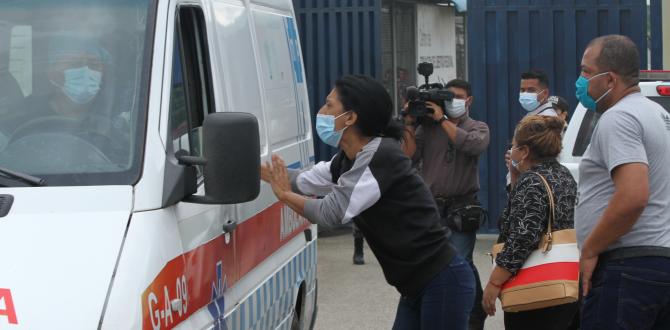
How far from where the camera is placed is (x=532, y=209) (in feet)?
17.4

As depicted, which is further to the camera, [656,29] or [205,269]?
[656,29]

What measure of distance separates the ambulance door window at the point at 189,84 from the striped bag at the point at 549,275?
5.63 feet

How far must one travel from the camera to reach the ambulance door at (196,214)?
3.93 meters

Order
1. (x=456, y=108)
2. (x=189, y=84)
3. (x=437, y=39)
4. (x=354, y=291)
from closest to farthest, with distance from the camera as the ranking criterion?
(x=189, y=84)
(x=456, y=108)
(x=354, y=291)
(x=437, y=39)

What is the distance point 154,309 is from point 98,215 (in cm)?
34

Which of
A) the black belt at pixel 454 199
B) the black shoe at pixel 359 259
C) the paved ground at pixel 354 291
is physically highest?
the black belt at pixel 454 199

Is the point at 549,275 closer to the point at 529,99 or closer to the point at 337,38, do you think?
the point at 529,99

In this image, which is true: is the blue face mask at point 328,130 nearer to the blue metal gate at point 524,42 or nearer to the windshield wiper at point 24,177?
the windshield wiper at point 24,177

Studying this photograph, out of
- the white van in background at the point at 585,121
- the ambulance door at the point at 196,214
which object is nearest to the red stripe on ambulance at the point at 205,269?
the ambulance door at the point at 196,214

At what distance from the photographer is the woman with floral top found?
209 inches

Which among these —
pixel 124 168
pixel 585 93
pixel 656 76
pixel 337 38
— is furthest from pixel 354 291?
pixel 124 168

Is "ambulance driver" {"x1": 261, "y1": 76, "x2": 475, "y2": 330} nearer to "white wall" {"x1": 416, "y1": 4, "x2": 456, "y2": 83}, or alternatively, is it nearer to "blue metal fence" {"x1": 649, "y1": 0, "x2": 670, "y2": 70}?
"blue metal fence" {"x1": 649, "y1": 0, "x2": 670, "y2": 70}

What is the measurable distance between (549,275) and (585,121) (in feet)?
10.0

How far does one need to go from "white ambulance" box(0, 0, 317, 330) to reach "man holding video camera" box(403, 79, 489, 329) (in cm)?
294
